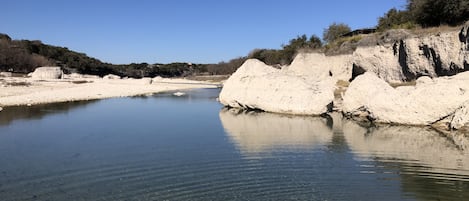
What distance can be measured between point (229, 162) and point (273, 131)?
7660mm

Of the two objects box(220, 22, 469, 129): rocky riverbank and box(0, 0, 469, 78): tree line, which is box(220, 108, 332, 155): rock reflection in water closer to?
box(220, 22, 469, 129): rocky riverbank

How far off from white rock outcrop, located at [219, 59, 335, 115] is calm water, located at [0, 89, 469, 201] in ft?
13.3

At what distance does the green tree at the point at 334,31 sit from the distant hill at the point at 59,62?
6242cm

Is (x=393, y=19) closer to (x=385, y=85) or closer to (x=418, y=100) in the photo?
(x=385, y=85)

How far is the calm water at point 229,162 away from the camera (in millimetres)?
10562

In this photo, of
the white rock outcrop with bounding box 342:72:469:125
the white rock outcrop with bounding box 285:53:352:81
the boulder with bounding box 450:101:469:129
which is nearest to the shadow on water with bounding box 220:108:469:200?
the white rock outcrop with bounding box 342:72:469:125

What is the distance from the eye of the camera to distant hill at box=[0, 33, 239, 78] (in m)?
89.4

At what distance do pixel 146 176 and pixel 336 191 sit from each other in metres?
5.15

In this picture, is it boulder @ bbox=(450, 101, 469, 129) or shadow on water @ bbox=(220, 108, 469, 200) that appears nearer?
shadow on water @ bbox=(220, 108, 469, 200)

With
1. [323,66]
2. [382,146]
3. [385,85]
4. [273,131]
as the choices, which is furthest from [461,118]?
[323,66]

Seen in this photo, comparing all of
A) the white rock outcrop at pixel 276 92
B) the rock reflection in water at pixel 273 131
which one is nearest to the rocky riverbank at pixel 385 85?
the white rock outcrop at pixel 276 92

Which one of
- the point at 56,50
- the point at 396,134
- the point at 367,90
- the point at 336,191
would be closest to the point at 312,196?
the point at 336,191

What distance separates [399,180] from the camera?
11.9 metres

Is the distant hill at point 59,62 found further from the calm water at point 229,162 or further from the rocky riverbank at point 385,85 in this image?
the calm water at point 229,162
